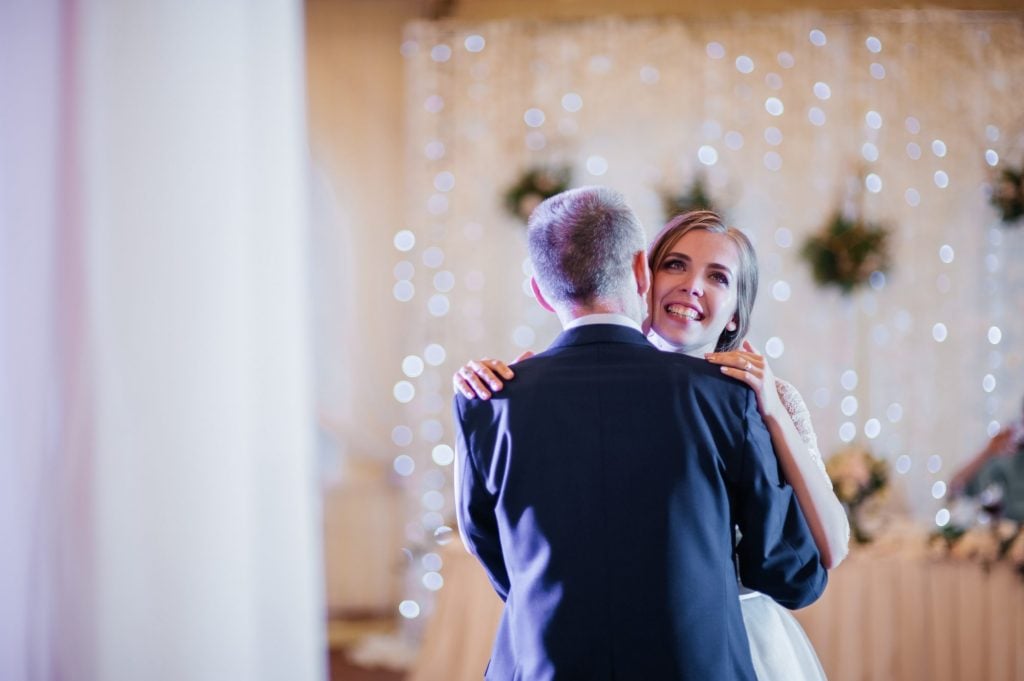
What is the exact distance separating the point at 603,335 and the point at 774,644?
0.83 m

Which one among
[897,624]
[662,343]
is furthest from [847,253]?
[662,343]

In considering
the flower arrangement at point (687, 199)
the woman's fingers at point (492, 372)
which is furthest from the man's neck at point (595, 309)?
the flower arrangement at point (687, 199)

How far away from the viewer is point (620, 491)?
135 cm

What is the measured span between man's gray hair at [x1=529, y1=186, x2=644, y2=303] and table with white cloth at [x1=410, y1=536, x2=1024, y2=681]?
7.27 feet

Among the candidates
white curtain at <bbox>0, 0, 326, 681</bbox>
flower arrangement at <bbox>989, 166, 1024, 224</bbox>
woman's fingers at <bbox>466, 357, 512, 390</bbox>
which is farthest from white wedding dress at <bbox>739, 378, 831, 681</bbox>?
flower arrangement at <bbox>989, 166, 1024, 224</bbox>

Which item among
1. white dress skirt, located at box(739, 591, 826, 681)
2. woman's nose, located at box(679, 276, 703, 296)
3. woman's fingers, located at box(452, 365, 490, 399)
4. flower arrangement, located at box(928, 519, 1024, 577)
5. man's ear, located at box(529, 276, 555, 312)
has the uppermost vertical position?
woman's nose, located at box(679, 276, 703, 296)

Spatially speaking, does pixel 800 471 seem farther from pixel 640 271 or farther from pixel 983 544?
pixel 983 544

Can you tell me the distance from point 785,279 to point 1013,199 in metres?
1.20

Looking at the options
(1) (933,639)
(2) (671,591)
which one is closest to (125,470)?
(2) (671,591)

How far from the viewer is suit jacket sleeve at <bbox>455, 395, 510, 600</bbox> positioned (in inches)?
58.1

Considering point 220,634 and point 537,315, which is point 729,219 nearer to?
point 537,315

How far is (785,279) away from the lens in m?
4.86

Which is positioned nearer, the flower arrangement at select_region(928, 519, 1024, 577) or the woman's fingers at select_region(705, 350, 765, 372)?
the woman's fingers at select_region(705, 350, 765, 372)

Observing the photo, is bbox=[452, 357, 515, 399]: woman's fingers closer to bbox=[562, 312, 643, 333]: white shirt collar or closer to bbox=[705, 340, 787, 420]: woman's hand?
bbox=[562, 312, 643, 333]: white shirt collar
